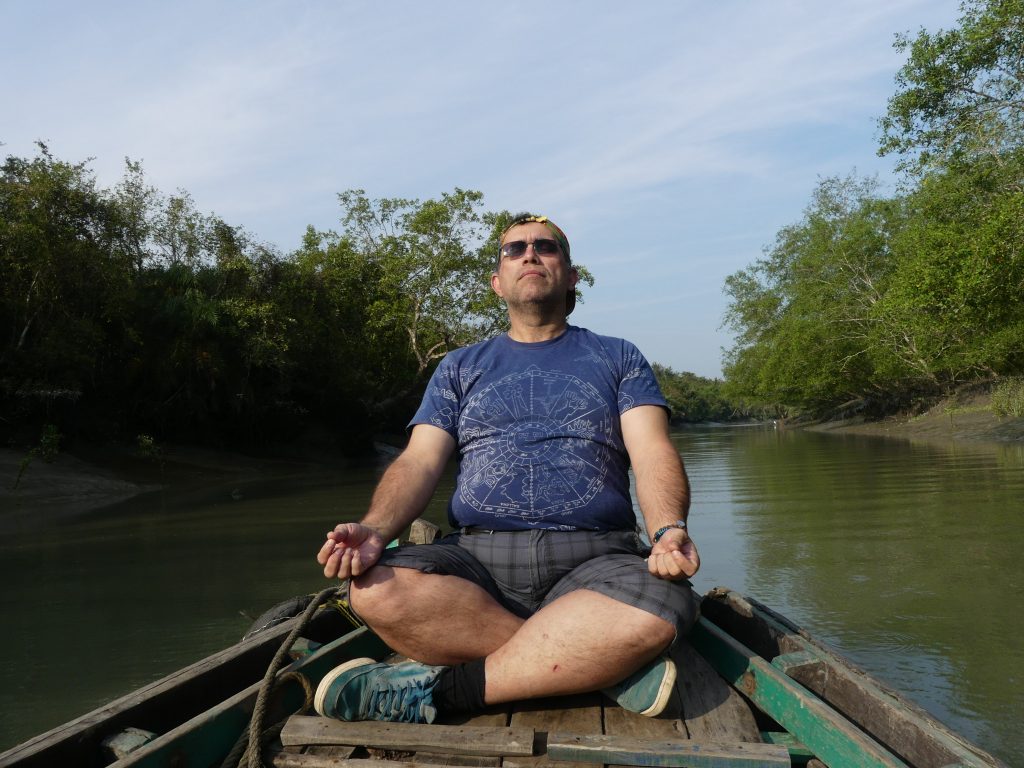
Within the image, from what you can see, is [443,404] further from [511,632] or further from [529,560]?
[511,632]

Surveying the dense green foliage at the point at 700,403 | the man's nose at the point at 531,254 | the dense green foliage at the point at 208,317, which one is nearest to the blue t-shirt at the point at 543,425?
the man's nose at the point at 531,254

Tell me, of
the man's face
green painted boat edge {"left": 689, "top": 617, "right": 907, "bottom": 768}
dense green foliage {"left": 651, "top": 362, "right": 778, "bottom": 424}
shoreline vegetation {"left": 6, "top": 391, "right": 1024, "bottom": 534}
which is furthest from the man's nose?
dense green foliage {"left": 651, "top": 362, "right": 778, "bottom": 424}

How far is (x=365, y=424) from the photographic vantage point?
2522cm

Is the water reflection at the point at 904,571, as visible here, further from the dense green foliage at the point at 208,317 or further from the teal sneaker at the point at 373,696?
the dense green foliage at the point at 208,317

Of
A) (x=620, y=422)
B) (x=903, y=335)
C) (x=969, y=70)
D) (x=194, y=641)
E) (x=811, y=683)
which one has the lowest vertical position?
(x=194, y=641)

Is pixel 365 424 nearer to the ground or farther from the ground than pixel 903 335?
nearer to the ground

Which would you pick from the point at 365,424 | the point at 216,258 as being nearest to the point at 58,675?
the point at 216,258

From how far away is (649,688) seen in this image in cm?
203

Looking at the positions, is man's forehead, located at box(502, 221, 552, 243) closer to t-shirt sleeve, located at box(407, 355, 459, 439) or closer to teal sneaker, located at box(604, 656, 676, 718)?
t-shirt sleeve, located at box(407, 355, 459, 439)

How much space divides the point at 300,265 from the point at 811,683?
78.2 feet

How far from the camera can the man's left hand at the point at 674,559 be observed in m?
2.08

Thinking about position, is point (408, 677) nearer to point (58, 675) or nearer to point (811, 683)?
point (811, 683)

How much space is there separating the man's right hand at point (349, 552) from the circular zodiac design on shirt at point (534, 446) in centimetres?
44

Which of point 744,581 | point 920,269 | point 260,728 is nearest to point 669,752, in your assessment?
point 260,728
